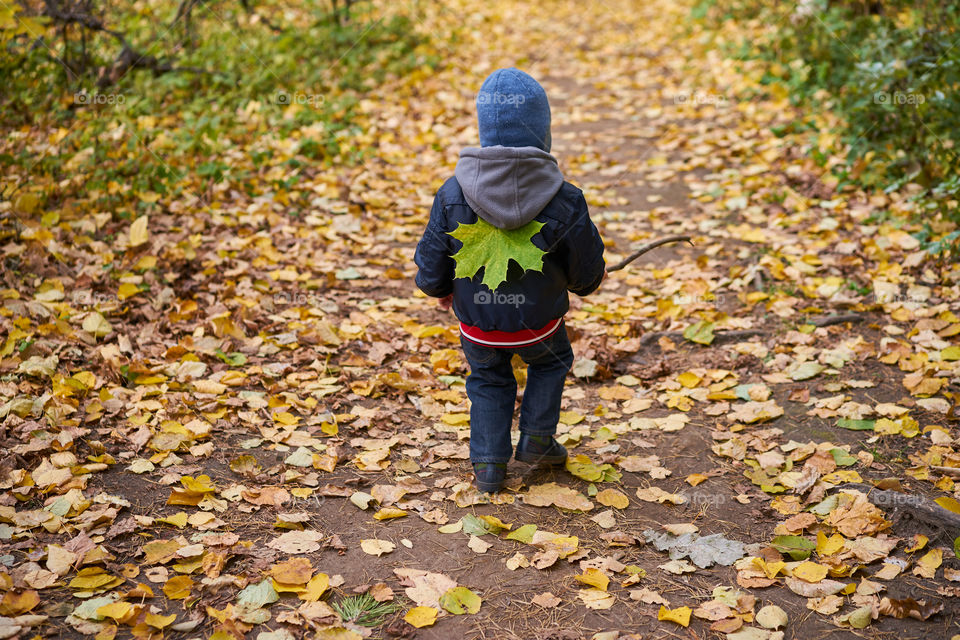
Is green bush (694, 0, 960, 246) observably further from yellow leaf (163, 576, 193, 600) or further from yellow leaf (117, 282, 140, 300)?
yellow leaf (117, 282, 140, 300)

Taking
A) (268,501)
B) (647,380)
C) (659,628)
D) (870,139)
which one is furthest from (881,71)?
(268,501)

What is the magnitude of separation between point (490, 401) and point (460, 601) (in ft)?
2.53

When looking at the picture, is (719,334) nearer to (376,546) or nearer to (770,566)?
(770,566)

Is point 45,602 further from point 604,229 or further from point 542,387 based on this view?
point 604,229

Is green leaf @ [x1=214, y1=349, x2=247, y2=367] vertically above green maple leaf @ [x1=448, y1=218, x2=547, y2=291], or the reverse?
green maple leaf @ [x1=448, y1=218, x2=547, y2=291]

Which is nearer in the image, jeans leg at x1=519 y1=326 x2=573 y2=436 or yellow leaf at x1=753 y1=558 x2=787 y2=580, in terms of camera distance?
yellow leaf at x1=753 y1=558 x2=787 y2=580

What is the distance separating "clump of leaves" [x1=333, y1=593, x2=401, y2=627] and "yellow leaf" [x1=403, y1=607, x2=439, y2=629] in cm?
6

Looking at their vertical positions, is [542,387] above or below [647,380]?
above

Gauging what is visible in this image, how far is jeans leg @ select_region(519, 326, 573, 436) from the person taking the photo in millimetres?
2883

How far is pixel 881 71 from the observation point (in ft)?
16.3

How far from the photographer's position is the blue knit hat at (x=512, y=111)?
8.19 ft

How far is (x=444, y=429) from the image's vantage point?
341 centimetres

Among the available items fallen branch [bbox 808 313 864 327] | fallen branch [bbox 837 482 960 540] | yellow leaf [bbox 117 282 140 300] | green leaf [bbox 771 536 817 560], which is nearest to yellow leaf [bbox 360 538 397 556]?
green leaf [bbox 771 536 817 560]

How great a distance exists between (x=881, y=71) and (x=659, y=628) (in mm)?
4226
